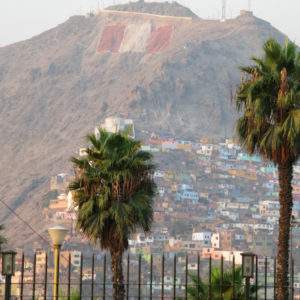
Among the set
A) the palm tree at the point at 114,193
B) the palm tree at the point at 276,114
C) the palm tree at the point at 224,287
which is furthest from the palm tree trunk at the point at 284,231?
the palm tree at the point at 114,193

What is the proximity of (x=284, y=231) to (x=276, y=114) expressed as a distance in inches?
114

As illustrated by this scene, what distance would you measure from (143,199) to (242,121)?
3.44 metres

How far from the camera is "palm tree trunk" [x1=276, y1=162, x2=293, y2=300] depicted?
18656mm

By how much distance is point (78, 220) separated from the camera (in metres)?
22.0

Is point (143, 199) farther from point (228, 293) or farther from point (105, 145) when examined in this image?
point (228, 293)

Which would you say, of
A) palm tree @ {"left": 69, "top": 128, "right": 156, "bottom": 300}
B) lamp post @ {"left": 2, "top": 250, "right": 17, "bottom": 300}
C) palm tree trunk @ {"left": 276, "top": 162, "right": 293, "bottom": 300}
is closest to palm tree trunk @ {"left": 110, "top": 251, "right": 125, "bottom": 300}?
palm tree @ {"left": 69, "top": 128, "right": 156, "bottom": 300}

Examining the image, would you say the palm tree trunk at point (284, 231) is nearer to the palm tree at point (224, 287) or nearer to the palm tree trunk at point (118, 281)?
the palm tree at point (224, 287)

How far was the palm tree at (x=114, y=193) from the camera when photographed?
21750 mm

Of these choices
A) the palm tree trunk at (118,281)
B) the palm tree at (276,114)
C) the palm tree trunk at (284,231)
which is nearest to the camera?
the palm tree trunk at (284,231)

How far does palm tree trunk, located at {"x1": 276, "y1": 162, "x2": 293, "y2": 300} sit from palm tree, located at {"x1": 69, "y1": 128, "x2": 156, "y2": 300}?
3.84 meters

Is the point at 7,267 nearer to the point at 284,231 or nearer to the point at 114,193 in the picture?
the point at 114,193

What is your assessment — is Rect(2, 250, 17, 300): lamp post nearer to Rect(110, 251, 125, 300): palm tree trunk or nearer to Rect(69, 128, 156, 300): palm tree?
Rect(110, 251, 125, 300): palm tree trunk

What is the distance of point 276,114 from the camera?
20.5 metres

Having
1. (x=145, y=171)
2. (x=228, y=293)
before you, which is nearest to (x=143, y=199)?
(x=145, y=171)
